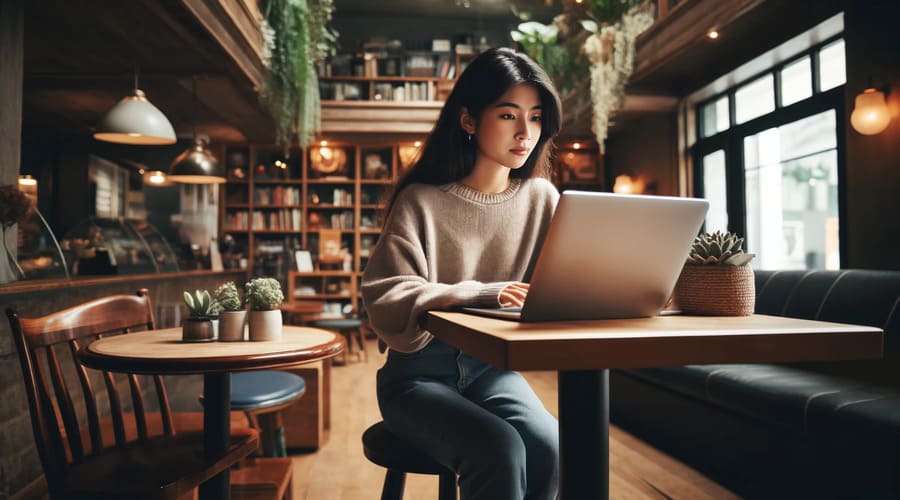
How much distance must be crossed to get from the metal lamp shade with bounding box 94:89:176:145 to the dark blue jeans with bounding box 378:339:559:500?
124 inches

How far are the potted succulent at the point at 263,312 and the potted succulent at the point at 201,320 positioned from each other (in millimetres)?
124

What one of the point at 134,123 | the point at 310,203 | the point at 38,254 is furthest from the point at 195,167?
the point at 310,203

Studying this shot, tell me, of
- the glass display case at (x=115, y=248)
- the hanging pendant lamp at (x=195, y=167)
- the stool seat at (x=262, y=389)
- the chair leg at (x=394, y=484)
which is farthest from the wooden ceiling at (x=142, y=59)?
the chair leg at (x=394, y=484)

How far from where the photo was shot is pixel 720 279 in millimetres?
1141

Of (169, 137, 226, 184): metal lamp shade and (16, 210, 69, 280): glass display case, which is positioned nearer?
(16, 210, 69, 280): glass display case

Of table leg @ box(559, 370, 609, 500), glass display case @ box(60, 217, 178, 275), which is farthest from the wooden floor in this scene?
glass display case @ box(60, 217, 178, 275)

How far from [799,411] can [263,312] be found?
196 cm

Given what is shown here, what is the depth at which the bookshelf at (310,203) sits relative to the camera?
7859mm

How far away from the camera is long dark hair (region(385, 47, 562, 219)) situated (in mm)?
1346

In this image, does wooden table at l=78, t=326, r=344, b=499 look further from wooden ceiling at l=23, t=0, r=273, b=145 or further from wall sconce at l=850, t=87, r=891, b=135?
wall sconce at l=850, t=87, r=891, b=135

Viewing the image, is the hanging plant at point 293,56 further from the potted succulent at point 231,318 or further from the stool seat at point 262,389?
the potted succulent at point 231,318

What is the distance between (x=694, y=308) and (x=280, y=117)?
4659 mm

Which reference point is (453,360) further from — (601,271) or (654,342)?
(654,342)

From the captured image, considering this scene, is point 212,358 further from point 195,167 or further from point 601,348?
point 195,167
